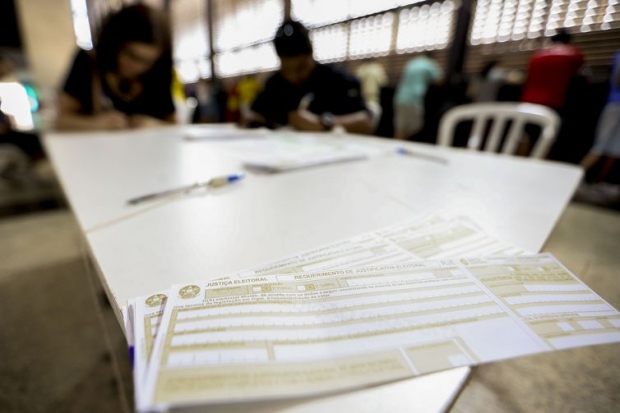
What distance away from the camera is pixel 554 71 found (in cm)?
245

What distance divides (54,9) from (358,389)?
6418 millimetres

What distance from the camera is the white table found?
291mm

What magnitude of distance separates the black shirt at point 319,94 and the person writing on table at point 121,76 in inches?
23.1

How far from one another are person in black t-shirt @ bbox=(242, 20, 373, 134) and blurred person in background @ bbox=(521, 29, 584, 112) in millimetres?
1744

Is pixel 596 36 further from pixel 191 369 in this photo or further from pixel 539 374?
pixel 191 369

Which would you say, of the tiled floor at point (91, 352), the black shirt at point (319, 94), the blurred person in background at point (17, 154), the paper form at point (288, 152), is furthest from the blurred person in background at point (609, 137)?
the blurred person in background at point (17, 154)

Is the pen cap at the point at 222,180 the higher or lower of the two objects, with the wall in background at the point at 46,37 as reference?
lower

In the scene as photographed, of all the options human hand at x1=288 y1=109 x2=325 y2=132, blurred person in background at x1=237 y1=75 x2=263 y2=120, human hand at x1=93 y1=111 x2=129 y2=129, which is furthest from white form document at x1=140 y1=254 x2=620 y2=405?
→ blurred person in background at x1=237 y1=75 x2=263 y2=120

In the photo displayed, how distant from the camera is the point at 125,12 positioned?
1.34m

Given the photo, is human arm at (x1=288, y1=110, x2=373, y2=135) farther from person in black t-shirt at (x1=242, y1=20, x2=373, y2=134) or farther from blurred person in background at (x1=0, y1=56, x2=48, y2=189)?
blurred person in background at (x1=0, y1=56, x2=48, y2=189)

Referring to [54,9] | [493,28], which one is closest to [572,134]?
[493,28]

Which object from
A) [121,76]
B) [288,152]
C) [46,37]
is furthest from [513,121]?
→ [46,37]

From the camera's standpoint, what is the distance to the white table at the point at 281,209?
0.29 m

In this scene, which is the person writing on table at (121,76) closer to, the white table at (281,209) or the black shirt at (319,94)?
the black shirt at (319,94)
